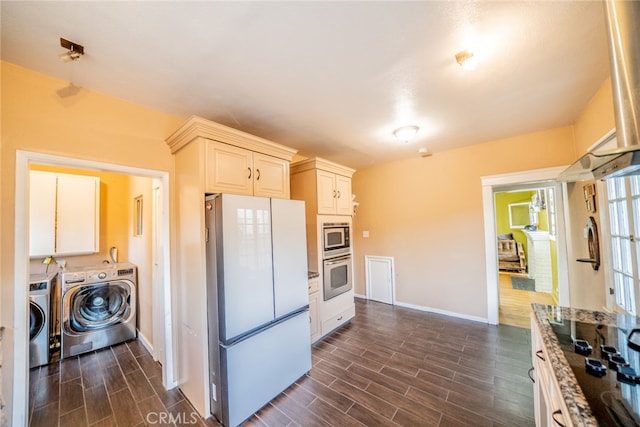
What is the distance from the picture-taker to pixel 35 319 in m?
2.46

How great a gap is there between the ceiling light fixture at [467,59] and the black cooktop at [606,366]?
66.1 inches

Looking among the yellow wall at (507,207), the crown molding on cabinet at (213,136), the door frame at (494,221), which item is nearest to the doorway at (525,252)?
the yellow wall at (507,207)

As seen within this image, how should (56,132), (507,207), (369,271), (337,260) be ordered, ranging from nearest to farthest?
(56,132) < (337,260) < (369,271) < (507,207)

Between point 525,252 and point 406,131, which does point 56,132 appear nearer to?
point 406,131

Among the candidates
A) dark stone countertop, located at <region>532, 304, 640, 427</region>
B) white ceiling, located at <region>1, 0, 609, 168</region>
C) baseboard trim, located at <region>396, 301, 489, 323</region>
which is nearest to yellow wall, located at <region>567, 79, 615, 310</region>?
white ceiling, located at <region>1, 0, 609, 168</region>

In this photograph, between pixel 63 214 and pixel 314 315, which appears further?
pixel 63 214

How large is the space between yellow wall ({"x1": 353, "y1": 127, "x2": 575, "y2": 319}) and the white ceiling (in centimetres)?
71

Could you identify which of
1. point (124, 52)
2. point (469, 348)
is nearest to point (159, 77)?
point (124, 52)

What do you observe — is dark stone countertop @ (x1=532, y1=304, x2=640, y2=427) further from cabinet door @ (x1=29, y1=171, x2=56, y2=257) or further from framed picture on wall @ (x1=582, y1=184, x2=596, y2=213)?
cabinet door @ (x1=29, y1=171, x2=56, y2=257)

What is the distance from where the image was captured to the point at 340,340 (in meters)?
2.86

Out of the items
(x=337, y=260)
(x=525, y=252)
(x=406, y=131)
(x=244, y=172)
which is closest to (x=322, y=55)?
(x=244, y=172)

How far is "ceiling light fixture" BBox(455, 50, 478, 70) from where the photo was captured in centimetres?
147

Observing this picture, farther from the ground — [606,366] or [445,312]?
[606,366]

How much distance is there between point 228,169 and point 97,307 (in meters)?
2.72
